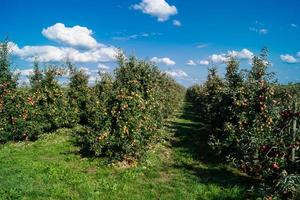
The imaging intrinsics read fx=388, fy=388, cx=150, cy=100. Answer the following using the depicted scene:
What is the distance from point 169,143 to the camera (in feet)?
83.2

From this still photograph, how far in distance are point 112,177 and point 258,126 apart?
22.1ft

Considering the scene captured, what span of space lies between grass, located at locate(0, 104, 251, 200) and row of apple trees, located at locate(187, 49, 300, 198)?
125cm

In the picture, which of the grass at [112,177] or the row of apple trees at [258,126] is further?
the grass at [112,177]

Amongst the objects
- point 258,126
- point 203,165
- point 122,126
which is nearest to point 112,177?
point 122,126

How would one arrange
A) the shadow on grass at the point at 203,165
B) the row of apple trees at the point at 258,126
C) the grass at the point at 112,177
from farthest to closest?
the shadow on grass at the point at 203,165, the grass at the point at 112,177, the row of apple trees at the point at 258,126

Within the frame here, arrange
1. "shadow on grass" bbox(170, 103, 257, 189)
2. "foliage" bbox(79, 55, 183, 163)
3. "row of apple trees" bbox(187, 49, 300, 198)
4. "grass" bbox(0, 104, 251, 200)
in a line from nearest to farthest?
"row of apple trees" bbox(187, 49, 300, 198)
"grass" bbox(0, 104, 251, 200)
"shadow on grass" bbox(170, 103, 257, 189)
"foliage" bbox(79, 55, 183, 163)

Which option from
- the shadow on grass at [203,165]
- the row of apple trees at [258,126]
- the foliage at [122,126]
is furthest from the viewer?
the foliage at [122,126]

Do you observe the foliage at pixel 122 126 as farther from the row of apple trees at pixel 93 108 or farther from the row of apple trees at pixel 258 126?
the row of apple trees at pixel 258 126

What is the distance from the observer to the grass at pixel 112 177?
1405cm

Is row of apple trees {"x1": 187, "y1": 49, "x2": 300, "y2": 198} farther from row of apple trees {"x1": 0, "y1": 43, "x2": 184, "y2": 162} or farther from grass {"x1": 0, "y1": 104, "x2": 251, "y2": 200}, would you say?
row of apple trees {"x1": 0, "y1": 43, "x2": 184, "y2": 162}

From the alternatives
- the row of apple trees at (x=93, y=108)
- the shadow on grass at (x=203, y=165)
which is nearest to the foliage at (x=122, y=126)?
the row of apple trees at (x=93, y=108)

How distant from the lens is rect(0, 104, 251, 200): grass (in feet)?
46.1

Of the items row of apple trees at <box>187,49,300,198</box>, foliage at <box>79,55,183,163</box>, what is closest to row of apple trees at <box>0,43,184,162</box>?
foliage at <box>79,55,183,163</box>

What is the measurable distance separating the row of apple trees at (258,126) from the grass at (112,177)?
49.3 inches
